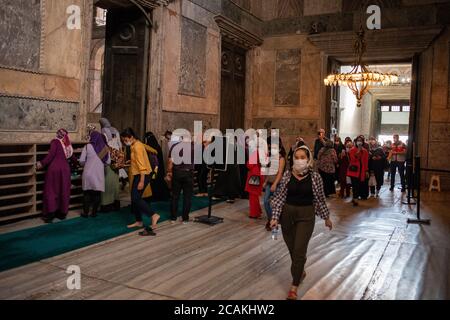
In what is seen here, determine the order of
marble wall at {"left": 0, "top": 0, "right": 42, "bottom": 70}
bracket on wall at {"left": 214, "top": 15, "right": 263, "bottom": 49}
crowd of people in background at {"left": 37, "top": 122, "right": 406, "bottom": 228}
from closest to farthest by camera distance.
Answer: crowd of people in background at {"left": 37, "top": 122, "right": 406, "bottom": 228} < marble wall at {"left": 0, "top": 0, "right": 42, "bottom": 70} < bracket on wall at {"left": 214, "top": 15, "right": 263, "bottom": 49}

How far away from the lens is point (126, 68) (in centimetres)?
1002

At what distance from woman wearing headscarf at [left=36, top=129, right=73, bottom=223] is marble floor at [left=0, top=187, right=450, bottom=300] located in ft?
4.82

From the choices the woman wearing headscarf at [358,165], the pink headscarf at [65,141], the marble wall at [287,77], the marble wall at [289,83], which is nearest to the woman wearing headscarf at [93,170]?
the pink headscarf at [65,141]

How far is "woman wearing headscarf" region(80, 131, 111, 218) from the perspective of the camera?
7.14 meters

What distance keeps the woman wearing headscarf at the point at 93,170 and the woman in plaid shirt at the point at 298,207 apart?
12.8 feet

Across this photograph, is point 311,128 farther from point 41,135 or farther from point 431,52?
point 41,135

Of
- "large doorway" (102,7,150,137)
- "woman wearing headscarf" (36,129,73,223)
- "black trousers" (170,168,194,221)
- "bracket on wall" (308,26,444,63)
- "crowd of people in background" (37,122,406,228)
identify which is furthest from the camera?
"bracket on wall" (308,26,444,63)

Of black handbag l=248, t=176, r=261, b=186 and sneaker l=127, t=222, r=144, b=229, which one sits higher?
black handbag l=248, t=176, r=261, b=186

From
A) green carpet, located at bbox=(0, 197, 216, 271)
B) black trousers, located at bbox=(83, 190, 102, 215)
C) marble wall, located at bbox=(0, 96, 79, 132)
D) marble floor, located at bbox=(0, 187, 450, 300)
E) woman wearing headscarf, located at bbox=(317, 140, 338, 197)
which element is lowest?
marble floor, located at bbox=(0, 187, 450, 300)

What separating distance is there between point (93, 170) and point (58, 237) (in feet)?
4.77

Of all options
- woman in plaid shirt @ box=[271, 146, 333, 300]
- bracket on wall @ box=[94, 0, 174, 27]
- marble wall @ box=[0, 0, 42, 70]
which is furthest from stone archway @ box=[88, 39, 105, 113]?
woman in plaid shirt @ box=[271, 146, 333, 300]

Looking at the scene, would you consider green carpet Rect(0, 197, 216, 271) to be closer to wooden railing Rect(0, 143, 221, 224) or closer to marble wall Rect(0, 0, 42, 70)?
wooden railing Rect(0, 143, 221, 224)

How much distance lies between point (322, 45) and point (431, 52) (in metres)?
3.20
